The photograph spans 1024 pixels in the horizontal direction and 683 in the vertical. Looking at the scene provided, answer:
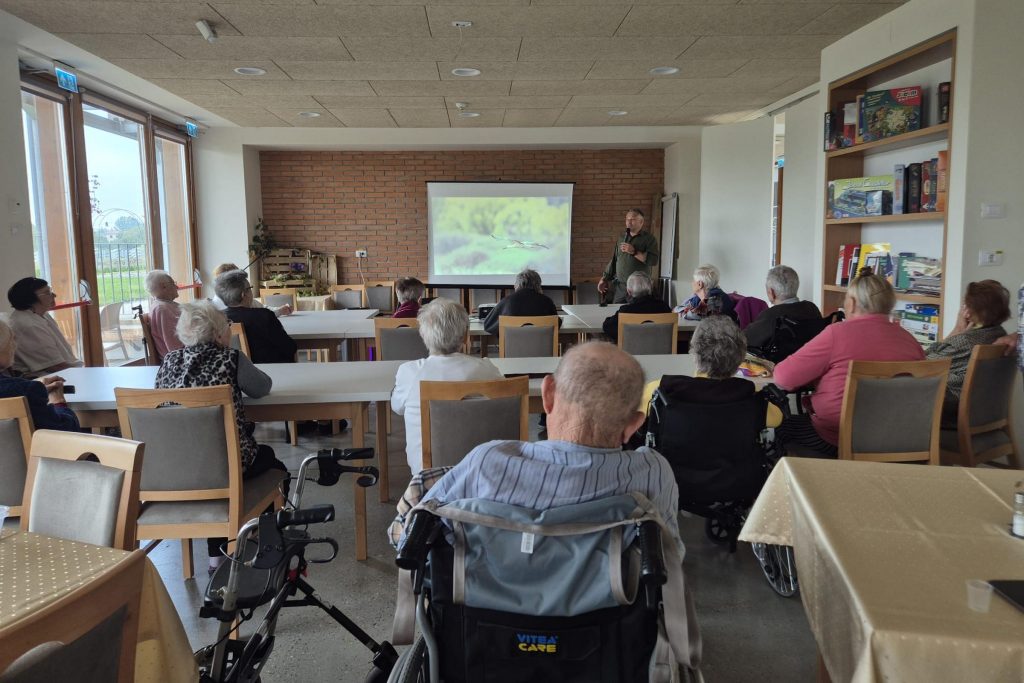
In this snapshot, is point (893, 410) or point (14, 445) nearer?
point (14, 445)

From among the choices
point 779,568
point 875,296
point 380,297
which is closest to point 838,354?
point 875,296

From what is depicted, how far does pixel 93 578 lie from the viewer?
54.7 inches

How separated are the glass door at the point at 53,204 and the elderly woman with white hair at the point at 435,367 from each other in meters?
4.08

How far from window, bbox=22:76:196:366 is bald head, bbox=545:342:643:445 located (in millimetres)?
5366

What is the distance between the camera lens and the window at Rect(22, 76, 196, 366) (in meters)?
5.89

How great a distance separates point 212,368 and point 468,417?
101cm

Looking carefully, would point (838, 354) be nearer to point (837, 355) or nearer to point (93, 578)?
point (837, 355)

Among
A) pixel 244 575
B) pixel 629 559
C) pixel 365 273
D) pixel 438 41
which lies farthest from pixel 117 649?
pixel 365 273

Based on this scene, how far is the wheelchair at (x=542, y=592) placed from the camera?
4.21ft

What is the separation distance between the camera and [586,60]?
225 inches

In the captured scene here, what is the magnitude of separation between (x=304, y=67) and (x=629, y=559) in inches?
220

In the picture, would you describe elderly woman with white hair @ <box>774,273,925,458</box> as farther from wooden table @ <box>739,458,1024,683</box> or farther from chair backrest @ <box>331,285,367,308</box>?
chair backrest @ <box>331,285,367,308</box>

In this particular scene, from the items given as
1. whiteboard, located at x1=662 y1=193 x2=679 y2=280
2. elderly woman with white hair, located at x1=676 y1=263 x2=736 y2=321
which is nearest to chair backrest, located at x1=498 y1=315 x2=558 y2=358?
elderly woman with white hair, located at x1=676 y1=263 x2=736 y2=321

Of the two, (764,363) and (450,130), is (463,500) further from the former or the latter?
(450,130)
